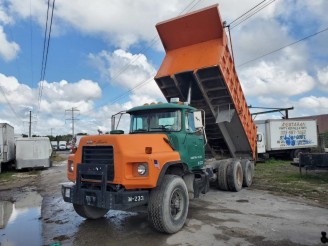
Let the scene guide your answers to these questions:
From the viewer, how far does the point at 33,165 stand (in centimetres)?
2275

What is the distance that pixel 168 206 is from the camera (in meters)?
6.37

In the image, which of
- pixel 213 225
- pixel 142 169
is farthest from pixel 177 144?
pixel 213 225

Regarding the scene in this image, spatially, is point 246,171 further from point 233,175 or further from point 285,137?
point 285,137

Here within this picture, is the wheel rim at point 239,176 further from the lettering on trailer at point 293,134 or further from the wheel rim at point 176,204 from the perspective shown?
the lettering on trailer at point 293,134

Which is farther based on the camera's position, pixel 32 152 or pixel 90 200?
pixel 32 152

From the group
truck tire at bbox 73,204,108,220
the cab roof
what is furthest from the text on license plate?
the cab roof

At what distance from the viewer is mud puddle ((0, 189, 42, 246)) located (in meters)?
6.53

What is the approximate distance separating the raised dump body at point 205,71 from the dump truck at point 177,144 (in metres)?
0.03

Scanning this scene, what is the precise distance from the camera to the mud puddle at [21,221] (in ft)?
21.4

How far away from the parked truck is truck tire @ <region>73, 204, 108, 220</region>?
1578 cm

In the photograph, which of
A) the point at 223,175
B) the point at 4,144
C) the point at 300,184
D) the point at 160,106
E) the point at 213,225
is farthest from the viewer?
the point at 4,144

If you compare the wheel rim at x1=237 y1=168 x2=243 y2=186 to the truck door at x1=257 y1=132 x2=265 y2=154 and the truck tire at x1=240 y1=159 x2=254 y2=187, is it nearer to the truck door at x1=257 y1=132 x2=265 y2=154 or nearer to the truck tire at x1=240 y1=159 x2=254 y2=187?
the truck tire at x1=240 y1=159 x2=254 y2=187

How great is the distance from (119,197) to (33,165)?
18.6m

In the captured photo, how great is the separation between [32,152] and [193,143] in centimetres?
1754
